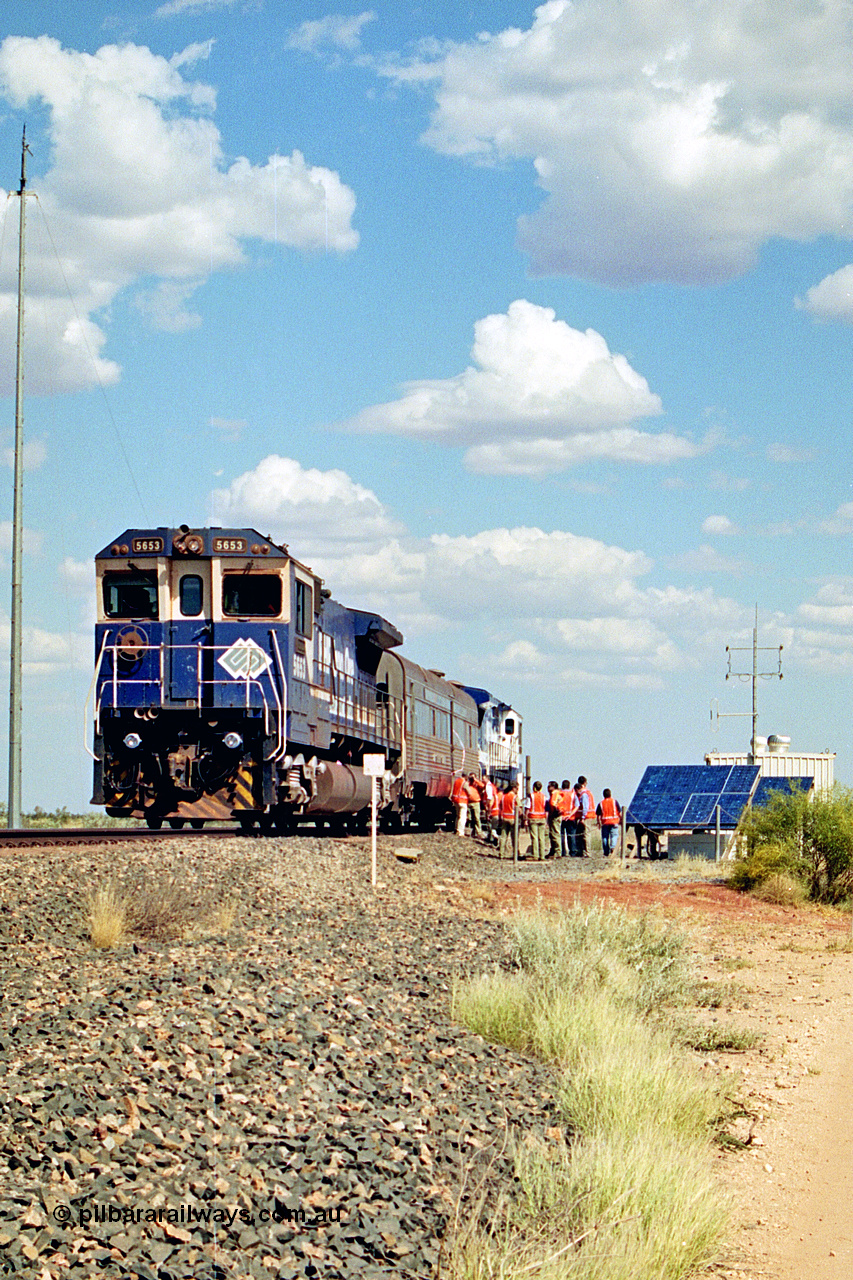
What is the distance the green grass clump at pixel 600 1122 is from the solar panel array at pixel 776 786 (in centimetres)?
1472

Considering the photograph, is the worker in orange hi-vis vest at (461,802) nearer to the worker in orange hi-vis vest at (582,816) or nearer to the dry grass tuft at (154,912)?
the worker in orange hi-vis vest at (582,816)

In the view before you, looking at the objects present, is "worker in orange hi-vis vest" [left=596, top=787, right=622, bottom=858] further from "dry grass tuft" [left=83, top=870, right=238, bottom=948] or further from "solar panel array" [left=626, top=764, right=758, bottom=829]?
"dry grass tuft" [left=83, top=870, right=238, bottom=948]

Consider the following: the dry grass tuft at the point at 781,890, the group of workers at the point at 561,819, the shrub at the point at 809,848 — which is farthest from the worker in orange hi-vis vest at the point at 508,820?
the dry grass tuft at the point at 781,890

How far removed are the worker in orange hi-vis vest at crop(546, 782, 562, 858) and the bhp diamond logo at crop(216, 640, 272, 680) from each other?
11.0 meters

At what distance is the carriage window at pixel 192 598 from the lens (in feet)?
63.3

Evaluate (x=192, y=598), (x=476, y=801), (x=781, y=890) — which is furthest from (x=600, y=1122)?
(x=476, y=801)

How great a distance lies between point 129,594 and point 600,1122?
44.0 ft

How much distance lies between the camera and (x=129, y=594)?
19438mm

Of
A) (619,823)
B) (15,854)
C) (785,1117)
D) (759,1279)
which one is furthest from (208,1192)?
(619,823)

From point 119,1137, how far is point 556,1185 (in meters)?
2.11

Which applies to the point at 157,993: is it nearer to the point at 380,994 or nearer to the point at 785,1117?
the point at 380,994

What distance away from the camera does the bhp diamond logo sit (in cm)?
1891

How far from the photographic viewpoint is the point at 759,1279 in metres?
6.16

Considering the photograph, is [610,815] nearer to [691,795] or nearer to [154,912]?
[691,795]
